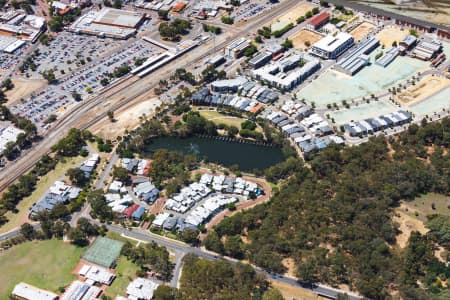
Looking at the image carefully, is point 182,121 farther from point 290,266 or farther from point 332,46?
point 290,266

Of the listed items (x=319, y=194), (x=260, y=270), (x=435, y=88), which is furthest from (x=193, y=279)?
(x=435, y=88)

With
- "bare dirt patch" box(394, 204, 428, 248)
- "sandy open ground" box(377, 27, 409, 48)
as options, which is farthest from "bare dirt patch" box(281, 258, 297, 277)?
"sandy open ground" box(377, 27, 409, 48)

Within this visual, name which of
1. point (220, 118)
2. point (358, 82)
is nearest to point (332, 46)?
point (358, 82)

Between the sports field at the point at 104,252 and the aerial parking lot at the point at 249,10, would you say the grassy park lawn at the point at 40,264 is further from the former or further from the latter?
the aerial parking lot at the point at 249,10

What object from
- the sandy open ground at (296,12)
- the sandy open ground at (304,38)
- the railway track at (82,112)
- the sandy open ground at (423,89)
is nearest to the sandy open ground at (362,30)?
the sandy open ground at (304,38)

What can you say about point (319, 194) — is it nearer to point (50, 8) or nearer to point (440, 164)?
point (440, 164)

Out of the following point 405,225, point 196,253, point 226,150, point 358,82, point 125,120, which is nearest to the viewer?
point 196,253
